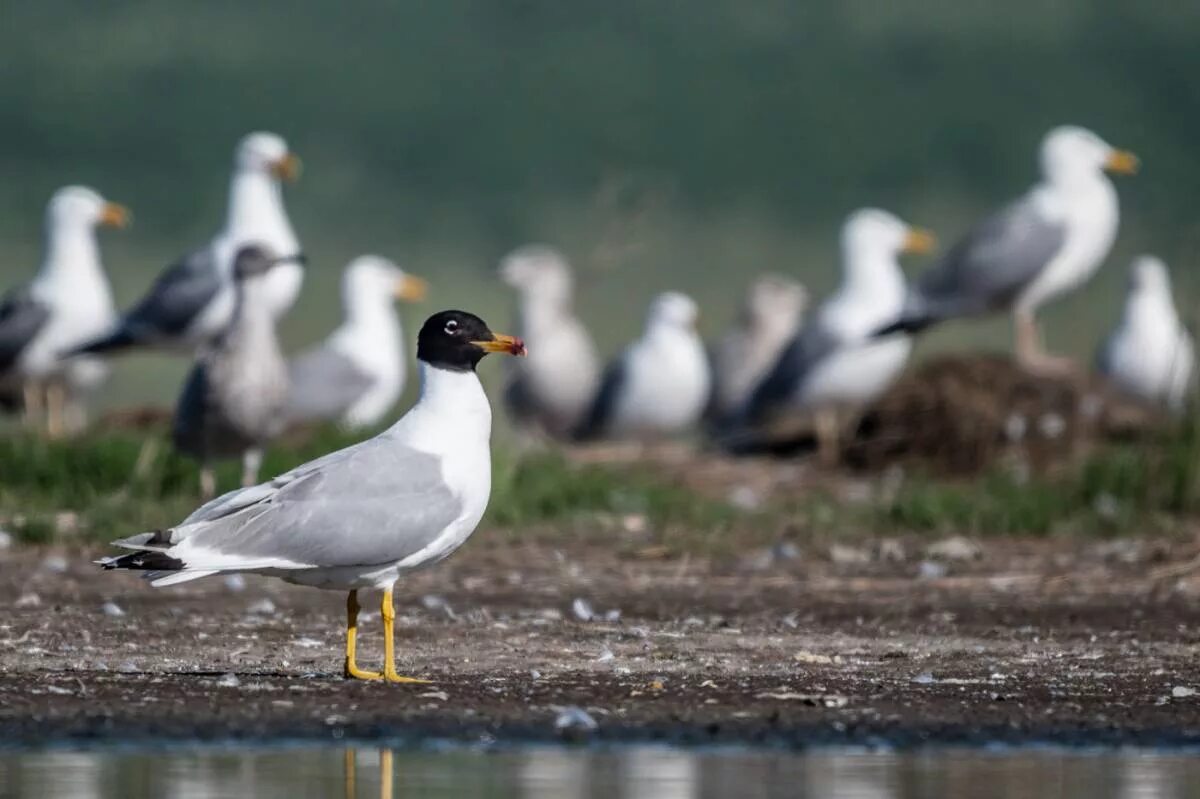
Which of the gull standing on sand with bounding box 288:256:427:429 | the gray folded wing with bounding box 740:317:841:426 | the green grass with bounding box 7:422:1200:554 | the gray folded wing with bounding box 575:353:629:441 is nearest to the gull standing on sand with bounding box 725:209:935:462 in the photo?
the gray folded wing with bounding box 740:317:841:426

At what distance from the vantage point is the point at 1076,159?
16609 mm

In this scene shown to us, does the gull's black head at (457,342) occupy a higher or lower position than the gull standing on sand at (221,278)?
lower

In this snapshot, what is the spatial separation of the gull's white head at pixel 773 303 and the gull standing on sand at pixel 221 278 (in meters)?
5.85

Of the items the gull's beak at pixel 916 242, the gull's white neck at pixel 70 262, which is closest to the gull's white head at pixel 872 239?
the gull's beak at pixel 916 242

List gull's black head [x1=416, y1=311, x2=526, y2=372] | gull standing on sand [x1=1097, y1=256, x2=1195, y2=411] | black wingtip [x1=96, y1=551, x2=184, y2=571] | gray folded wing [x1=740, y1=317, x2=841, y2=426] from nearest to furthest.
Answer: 1. black wingtip [x1=96, y1=551, x2=184, y2=571]
2. gull's black head [x1=416, y1=311, x2=526, y2=372]
3. gray folded wing [x1=740, y1=317, x2=841, y2=426]
4. gull standing on sand [x1=1097, y1=256, x2=1195, y2=411]

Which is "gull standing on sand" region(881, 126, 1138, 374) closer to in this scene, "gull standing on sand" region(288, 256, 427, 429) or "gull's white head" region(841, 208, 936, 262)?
"gull's white head" region(841, 208, 936, 262)

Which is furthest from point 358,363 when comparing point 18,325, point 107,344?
point 18,325

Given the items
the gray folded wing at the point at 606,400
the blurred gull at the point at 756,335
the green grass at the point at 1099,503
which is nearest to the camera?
the green grass at the point at 1099,503

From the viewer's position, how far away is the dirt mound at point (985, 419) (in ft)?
47.0

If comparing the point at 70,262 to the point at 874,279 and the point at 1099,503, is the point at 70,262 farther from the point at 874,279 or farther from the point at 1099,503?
the point at 1099,503

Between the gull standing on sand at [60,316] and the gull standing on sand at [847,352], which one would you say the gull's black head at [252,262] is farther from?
the gull standing on sand at [847,352]

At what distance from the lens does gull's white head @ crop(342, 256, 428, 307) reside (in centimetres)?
1705

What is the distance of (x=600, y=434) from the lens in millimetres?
17219

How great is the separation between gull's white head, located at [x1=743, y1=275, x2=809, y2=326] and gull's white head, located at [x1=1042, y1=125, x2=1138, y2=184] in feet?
13.6
